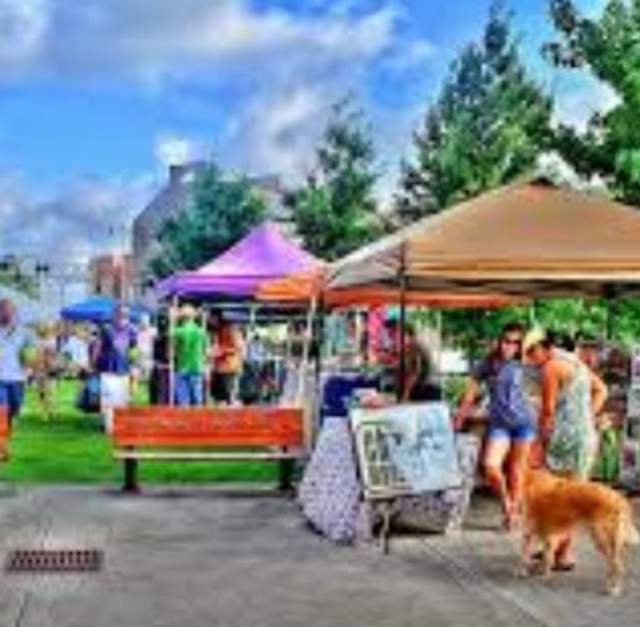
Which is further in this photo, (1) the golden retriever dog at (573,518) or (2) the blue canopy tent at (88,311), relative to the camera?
(2) the blue canopy tent at (88,311)

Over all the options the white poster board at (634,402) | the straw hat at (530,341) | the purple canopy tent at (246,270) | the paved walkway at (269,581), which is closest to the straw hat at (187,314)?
the purple canopy tent at (246,270)

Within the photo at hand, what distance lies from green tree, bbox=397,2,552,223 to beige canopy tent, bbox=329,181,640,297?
68.7ft

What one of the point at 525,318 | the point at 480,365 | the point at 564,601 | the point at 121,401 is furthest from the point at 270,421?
the point at 525,318

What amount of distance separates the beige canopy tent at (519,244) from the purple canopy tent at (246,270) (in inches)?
507

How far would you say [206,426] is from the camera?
1780cm

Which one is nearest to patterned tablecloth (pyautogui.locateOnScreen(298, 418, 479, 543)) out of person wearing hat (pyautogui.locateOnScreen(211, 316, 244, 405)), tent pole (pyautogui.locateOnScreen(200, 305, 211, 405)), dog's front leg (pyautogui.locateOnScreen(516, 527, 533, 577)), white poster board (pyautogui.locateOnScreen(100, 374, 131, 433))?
dog's front leg (pyautogui.locateOnScreen(516, 527, 533, 577))

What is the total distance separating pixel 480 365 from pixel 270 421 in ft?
7.75

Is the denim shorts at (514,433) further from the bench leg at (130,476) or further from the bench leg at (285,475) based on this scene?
the bench leg at (130,476)

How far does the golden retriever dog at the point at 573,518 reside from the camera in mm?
11617

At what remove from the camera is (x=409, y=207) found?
47.3 metres

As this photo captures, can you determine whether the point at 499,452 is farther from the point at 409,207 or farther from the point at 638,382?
the point at 409,207

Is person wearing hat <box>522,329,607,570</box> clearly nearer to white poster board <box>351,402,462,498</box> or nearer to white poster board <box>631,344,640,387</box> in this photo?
white poster board <box>351,402,462,498</box>

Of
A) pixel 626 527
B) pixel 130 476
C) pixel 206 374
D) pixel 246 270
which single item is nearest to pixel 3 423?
pixel 130 476

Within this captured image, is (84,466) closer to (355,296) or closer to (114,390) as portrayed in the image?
(355,296)
